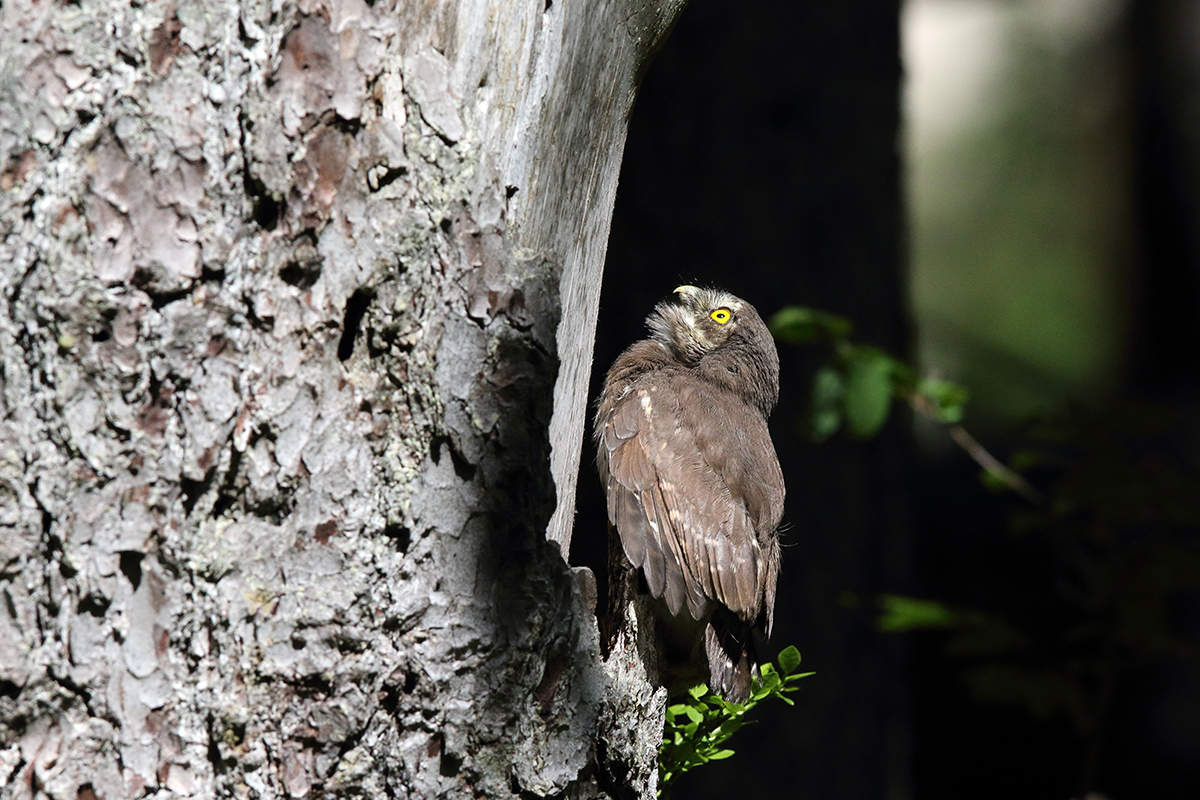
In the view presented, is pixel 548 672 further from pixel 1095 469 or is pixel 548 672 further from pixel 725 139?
pixel 725 139

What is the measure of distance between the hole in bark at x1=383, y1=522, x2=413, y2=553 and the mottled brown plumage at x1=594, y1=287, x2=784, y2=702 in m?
0.81

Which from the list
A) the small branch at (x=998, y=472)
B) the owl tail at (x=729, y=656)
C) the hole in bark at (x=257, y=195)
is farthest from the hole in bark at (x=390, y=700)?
the small branch at (x=998, y=472)

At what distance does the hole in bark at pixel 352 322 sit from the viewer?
5.78 ft

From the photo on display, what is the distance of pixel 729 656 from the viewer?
267cm

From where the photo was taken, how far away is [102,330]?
1644mm

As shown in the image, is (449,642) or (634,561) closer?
(449,642)

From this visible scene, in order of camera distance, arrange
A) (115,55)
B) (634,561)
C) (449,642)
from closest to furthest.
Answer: (115,55) < (449,642) < (634,561)

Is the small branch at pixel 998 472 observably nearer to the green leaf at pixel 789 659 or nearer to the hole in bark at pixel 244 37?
Result: the green leaf at pixel 789 659

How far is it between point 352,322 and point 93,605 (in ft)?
2.21

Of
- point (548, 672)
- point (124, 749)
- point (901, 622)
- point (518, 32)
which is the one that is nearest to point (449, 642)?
point (548, 672)

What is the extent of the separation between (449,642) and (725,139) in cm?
330

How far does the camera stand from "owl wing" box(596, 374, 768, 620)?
2.64 meters

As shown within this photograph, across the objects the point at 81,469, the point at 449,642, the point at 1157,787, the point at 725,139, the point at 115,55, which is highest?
the point at 725,139

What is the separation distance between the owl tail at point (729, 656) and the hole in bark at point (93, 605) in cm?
153
